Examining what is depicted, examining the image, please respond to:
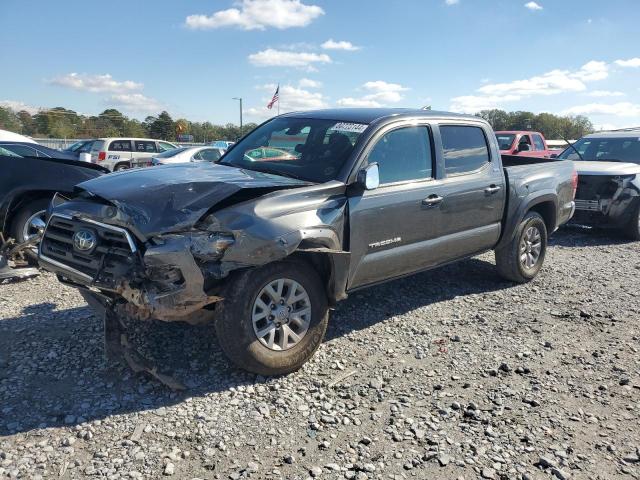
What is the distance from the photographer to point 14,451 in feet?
9.08

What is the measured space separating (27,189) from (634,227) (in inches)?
371

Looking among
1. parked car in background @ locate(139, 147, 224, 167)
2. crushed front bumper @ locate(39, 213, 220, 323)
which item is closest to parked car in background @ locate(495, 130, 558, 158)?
parked car in background @ locate(139, 147, 224, 167)

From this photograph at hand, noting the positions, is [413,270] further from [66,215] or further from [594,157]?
[594,157]

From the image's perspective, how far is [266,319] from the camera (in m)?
3.57

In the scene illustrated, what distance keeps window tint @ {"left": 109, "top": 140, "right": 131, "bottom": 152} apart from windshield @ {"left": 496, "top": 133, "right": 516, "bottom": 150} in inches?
537

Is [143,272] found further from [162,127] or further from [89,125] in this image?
[162,127]

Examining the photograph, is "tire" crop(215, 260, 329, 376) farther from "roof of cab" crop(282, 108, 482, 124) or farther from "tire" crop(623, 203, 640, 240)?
"tire" crop(623, 203, 640, 240)

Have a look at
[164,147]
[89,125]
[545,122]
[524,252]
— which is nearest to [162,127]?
[89,125]

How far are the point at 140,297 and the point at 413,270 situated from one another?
2.50 meters

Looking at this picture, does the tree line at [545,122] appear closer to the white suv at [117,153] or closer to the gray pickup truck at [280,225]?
the white suv at [117,153]

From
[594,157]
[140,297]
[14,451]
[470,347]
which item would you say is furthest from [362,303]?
[594,157]

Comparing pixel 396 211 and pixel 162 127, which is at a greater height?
pixel 162 127

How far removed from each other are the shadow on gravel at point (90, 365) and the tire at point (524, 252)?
1441mm

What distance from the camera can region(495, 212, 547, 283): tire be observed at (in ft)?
19.4
